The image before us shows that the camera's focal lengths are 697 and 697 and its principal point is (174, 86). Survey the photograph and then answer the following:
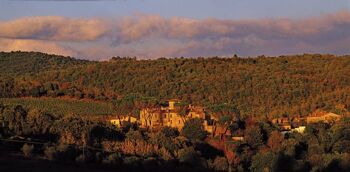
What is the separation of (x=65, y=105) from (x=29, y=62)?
47.8m

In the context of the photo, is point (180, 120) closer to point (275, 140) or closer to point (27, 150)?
point (275, 140)

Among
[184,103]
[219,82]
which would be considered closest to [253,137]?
[184,103]

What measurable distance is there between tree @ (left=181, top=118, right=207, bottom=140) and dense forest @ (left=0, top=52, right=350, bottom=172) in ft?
0.28

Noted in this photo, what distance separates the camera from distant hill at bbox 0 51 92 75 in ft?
295

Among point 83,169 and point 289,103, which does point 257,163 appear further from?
point 289,103

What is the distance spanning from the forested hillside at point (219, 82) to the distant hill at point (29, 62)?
1427 cm

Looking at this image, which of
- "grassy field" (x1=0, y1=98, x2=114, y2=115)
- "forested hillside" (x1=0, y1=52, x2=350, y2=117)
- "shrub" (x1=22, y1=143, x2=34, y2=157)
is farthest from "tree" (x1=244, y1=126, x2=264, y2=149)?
"shrub" (x1=22, y1=143, x2=34, y2=157)

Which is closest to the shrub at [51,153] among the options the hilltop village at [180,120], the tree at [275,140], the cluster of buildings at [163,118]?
the tree at [275,140]

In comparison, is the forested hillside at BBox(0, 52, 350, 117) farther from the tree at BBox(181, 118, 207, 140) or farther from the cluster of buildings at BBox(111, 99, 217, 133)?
the tree at BBox(181, 118, 207, 140)

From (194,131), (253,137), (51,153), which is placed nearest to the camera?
(51,153)

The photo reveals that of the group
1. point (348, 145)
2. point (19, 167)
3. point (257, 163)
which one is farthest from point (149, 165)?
point (348, 145)

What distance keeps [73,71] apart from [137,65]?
7144mm

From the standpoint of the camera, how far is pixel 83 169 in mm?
20562

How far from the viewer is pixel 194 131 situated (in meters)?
39.7
